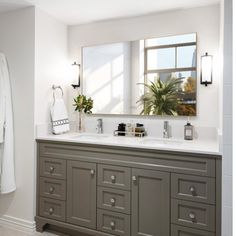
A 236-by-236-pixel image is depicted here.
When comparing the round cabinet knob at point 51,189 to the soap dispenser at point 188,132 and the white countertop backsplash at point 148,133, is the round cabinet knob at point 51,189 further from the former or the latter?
the soap dispenser at point 188,132

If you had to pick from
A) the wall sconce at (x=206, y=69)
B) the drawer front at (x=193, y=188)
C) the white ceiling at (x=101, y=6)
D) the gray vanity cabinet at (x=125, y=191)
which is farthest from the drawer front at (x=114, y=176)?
the white ceiling at (x=101, y=6)

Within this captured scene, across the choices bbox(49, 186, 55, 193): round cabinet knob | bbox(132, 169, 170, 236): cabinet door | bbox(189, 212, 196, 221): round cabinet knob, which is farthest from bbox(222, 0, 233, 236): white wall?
bbox(49, 186, 55, 193): round cabinet knob

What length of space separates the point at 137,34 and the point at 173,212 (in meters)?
1.82

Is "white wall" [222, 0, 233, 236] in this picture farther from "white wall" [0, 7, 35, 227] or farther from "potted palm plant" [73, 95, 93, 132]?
"white wall" [0, 7, 35, 227]

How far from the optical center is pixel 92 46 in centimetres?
292

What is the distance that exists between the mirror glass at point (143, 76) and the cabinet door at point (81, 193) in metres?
0.79

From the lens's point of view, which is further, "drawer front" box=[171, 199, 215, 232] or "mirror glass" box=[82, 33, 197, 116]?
"mirror glass" box=[82, 33, 197, 116]

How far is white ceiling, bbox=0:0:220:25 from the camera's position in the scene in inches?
91.7

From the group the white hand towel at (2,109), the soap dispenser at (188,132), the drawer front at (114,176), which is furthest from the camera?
the white hand towel at (2,109)

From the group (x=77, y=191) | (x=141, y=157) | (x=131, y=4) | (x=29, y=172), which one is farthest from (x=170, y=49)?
(x=29, y=172)

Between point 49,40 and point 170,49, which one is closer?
point 170,49

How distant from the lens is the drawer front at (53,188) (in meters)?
2.43

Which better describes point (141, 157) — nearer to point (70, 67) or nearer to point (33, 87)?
point (33, 87)

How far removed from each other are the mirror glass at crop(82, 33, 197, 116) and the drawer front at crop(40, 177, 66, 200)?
0.93 metres
